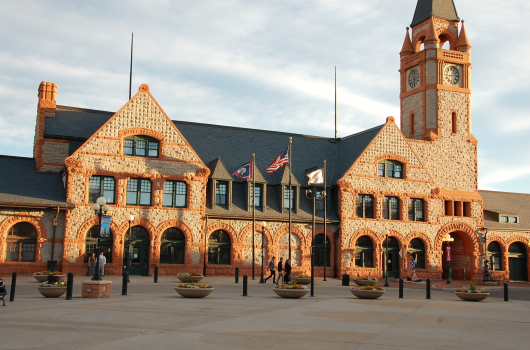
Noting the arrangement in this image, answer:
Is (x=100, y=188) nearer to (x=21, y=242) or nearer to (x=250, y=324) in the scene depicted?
(x=21, y=242)

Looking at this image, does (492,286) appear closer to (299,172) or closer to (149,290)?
(299,172)

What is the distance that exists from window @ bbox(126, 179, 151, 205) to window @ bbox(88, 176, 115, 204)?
1158 mm

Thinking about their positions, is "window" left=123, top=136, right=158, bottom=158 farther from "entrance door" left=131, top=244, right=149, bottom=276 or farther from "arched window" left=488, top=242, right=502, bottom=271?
"arched window" left=488, top=242, right=502, bottom=271

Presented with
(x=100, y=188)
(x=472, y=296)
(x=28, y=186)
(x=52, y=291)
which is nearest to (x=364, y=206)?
(x=472, y=296)

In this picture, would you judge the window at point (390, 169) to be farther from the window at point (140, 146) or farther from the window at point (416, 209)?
the window at point (140, 146)

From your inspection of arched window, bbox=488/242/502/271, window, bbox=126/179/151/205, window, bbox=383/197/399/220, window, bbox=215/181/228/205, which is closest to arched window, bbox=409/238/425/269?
window, bbox=383/197/399/220

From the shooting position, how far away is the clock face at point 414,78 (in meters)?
51.5

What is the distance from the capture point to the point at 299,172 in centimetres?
4691

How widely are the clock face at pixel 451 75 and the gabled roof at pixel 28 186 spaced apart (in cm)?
3373

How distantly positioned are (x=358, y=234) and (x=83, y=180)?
21199 mm

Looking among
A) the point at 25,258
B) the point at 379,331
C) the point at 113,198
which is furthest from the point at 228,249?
the point at 379,331

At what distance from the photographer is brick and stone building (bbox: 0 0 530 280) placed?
37.3 m

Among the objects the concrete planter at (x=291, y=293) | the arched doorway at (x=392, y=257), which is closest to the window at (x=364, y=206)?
the arched doorway at (x=392, y=257)

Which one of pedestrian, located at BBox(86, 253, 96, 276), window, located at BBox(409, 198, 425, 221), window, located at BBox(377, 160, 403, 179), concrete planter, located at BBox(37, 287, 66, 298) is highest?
window, located at BBox(377, 160, 403, 179)
